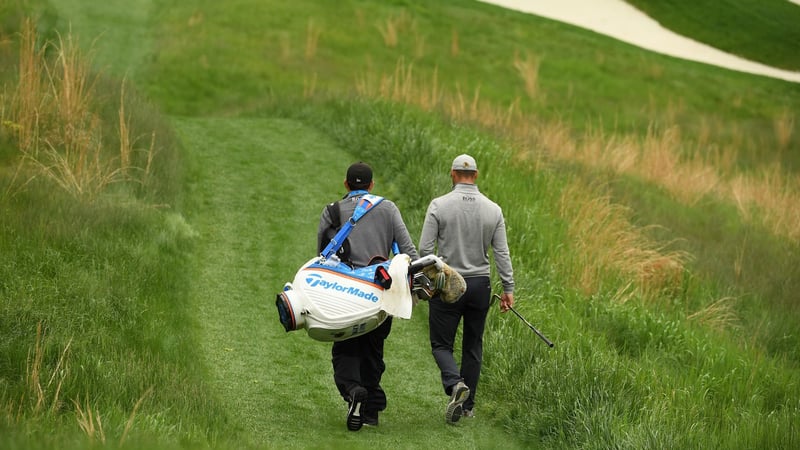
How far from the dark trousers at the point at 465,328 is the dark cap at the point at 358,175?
1022mm

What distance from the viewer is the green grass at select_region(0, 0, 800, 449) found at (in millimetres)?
7758

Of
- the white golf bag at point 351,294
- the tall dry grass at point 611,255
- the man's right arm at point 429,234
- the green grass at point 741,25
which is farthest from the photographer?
the green grass at point 741,25

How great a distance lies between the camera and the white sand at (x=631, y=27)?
35.6 m

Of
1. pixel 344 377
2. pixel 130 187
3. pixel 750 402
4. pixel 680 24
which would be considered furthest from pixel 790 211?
pixel 680 24

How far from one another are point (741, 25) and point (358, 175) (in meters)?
32.0

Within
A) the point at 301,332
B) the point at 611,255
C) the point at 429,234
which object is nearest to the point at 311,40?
the point at 611,255

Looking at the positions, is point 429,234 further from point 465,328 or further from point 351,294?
point 351,294

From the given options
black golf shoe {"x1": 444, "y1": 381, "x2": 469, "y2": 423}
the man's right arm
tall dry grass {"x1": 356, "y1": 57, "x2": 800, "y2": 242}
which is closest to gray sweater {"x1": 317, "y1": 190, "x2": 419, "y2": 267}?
the man's right arm

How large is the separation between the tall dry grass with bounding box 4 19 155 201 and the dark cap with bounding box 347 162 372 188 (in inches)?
192

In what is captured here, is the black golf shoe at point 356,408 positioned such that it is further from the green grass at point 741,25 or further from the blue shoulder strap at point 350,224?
the green grass at point 741,25

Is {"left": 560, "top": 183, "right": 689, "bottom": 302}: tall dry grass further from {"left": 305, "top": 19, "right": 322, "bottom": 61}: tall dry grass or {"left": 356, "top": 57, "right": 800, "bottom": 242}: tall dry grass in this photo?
{"left": 305, "top": 19, "right": 322, "bottom": 61}: tall dry grass

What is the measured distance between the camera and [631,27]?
37562 millimetres

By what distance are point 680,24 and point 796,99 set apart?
5847 mm

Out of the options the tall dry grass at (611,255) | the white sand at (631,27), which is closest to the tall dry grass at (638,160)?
the tall dry grass at (611,255)
